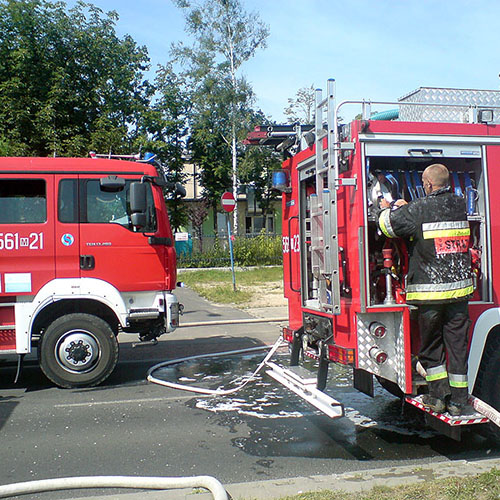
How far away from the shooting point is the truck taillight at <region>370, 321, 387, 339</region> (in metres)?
4.61

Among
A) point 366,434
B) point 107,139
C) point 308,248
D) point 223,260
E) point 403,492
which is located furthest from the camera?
point 223,260

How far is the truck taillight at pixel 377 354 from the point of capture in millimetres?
4594

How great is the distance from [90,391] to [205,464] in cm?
295

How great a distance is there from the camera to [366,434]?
17.2 feet

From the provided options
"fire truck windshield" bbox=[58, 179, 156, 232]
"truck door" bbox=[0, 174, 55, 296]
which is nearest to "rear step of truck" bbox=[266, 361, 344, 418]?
"fire truck windshield" bbox=[58, 179, 156, 232]

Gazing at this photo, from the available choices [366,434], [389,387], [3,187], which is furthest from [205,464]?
[3,187]

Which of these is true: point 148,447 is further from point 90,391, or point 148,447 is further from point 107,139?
point 107,139

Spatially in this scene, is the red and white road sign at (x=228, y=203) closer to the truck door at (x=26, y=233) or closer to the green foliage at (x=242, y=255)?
the truck door at (x=26, y=233)

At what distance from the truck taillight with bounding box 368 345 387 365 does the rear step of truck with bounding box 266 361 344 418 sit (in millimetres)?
467

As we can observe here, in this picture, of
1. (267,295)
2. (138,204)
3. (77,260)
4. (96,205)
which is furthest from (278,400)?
(267,295)

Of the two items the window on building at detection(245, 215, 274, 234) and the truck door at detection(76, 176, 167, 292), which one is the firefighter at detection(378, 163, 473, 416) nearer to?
the truck door at detection(76, 176, 167, 292)

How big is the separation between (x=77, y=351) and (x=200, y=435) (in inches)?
94.8

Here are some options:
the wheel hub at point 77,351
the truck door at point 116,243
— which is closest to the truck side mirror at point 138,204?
the truck door at point 116,243

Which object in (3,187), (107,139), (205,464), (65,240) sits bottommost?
(205,464)
